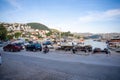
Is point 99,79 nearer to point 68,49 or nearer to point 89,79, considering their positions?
point 89,79

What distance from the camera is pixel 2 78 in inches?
356

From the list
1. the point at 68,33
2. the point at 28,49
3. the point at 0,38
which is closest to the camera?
the point at 28,49

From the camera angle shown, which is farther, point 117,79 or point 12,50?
point 12,50

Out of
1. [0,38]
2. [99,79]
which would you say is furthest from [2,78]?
[0,38]

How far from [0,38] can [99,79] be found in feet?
276

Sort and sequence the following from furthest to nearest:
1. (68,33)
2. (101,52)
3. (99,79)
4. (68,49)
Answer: (68,33) < (68,49) < (101,52) < (99,79)

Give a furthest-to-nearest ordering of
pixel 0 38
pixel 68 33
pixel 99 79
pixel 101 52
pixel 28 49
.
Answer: pixel 68 33 → pixel 0 38 → pixel 28 49 → pixel 101 52 → pixel 99 79

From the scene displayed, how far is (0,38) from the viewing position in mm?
84188

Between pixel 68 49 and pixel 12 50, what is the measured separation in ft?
40.7

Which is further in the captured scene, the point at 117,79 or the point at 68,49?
the point at 68,49

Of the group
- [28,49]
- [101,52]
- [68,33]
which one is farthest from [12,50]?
[68,33]

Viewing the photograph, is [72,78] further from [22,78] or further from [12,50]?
[12,50]

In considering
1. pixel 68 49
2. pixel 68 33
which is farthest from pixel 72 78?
pixel 68 33

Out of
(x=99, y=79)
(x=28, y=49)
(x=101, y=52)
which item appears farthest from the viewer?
(x=28, y=49)
